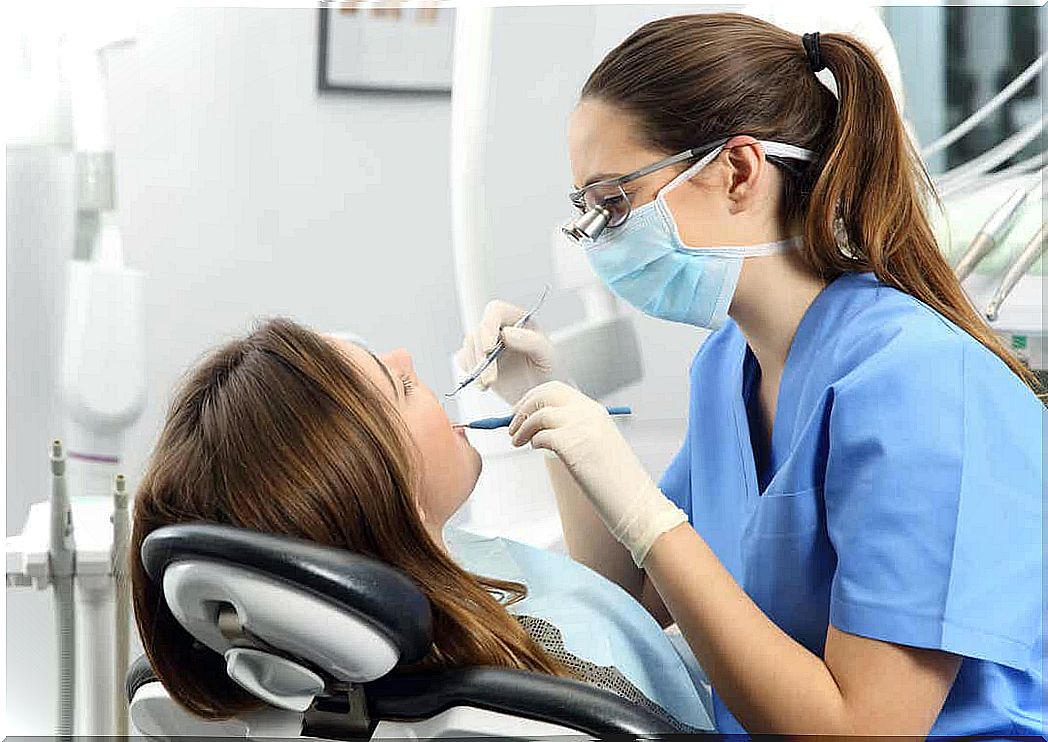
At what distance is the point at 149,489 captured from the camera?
939 millimetres

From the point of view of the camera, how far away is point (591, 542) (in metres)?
1.35

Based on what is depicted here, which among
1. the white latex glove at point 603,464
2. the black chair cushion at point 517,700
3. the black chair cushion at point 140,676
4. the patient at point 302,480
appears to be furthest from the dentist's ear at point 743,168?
the black chair cushion at point 140,676

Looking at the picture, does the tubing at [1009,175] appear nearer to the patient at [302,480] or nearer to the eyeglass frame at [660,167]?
the eyeglass frame at [660,167]

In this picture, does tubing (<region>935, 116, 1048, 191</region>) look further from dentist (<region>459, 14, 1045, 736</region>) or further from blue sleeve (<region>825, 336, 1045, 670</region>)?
blue sleeve (<region>825, 336, 1045, 670</region>)

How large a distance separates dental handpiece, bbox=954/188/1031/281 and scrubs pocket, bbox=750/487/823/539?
59cm

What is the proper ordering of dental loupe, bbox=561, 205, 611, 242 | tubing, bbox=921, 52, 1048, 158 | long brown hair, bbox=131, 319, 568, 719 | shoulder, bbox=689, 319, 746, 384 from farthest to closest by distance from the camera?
1. tubing, bbox=921, 52, 1048, 158
2. shoulder, bbox=689, 319, 746, 384
3. dental loupe, bbox=561, 205, 611, 242
4. long brown hair, bbox=131, 319, 568, 719

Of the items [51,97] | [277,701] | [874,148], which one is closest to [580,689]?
[277,701]

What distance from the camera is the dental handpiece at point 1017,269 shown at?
4.97 ft

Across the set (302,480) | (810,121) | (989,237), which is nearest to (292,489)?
(302,480)

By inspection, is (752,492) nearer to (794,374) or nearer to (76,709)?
(794,374)

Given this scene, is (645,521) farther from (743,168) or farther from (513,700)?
(743,168)

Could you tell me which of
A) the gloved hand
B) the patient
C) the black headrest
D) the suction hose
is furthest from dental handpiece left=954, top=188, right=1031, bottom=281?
the suction hose

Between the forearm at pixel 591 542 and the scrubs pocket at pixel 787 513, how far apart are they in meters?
0.25

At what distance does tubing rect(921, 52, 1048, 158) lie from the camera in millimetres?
1546
